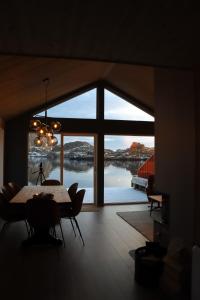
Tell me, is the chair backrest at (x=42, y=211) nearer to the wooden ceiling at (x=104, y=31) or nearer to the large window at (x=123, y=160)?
the wooden ceiling at (x=104, y=31)

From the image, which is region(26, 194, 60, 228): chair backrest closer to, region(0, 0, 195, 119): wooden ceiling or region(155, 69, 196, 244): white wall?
region(155, 69, 196, 244): white wall

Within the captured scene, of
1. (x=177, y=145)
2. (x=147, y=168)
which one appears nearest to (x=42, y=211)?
(x=177, y=145)

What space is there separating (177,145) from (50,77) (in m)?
3.05

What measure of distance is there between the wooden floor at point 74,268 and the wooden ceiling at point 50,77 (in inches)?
104

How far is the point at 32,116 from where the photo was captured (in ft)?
25.4

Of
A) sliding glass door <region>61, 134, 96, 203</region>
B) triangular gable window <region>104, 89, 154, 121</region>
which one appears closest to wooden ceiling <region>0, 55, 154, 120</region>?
triangular gable window <region>104, 89, 154, 121</region>

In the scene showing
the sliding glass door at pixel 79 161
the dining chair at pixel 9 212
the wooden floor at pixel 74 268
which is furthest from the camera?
the sliding glass door at pixel 79 161

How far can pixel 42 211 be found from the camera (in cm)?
386

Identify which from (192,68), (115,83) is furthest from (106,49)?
(115,83)

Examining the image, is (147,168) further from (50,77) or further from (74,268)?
(74,268)

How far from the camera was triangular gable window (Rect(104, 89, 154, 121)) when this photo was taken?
8.28m

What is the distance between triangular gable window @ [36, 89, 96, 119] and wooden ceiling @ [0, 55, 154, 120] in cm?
43

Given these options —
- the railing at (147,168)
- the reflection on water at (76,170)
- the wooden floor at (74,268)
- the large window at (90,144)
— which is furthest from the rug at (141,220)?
the railing at (147,168)

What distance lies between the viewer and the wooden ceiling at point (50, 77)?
12.9ft
